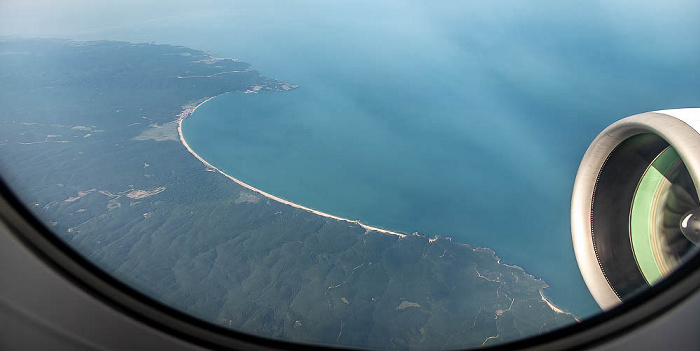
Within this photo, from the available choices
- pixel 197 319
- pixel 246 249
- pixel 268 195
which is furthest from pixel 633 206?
pixel 268 195

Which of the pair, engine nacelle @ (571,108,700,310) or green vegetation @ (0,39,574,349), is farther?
green vegetation @ (0,39,574,349)

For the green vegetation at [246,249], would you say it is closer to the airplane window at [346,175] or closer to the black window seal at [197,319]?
the airplane window at [346,175]

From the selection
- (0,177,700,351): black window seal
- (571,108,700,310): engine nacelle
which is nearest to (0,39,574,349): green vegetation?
(571,108,700,310): engine nacelle

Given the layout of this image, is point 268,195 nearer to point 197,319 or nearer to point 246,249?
point 246,249

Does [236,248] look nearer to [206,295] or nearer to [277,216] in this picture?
[277,216]

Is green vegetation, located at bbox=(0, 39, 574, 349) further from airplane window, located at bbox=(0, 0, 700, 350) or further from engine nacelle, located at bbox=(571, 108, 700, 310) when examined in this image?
engine nacelle, located at bbox=(571, 108, 700, 310)

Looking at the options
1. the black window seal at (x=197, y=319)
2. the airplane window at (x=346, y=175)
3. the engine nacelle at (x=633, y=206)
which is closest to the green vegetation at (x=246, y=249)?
the airplane window at (x=346, y=175)

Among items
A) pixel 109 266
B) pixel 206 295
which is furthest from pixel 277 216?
pixel 109 266
